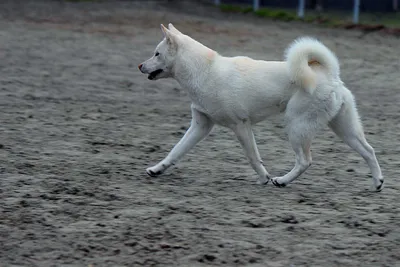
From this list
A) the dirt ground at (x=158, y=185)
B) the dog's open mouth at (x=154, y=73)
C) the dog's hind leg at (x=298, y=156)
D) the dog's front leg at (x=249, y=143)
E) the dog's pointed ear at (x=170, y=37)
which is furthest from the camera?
the dog's open mouth at (x=154, y=73)

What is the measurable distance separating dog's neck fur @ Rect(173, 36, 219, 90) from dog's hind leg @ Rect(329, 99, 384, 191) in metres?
1.11

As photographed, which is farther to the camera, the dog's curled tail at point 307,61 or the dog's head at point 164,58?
the dog's head at point 164,58

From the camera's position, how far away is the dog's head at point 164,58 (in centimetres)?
675

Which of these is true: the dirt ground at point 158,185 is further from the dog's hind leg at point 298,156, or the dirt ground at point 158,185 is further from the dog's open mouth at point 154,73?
the dog's open mouth at point 154,73

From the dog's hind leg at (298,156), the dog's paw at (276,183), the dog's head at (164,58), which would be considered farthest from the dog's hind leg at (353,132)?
the dog's head at (164,58)

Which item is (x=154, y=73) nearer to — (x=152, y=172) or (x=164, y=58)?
(x=164, y=58)

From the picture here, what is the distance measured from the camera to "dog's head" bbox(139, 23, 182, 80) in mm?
6754

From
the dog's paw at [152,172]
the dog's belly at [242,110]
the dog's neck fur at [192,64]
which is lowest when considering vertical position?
the dog's paw at [152,172]

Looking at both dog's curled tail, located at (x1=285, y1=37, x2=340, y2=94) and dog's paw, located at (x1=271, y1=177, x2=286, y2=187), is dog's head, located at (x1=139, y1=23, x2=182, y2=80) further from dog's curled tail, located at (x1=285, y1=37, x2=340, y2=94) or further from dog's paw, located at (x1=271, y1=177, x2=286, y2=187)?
dog's paw, located at (x1=271, y1=177, x2=286, y2=187)

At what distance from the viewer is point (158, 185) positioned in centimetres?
655

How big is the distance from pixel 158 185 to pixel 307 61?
1.54 meters

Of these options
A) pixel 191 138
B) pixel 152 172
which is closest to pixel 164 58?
pixel 191 138

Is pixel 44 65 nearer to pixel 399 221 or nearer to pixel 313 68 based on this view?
pixel 313 68

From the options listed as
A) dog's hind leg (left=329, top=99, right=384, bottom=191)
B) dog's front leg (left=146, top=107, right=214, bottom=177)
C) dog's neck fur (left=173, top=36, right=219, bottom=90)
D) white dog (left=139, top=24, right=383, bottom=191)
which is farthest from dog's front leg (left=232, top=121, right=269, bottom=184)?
dog's hind leg (left=329, top=99, right=384, bottom=191)
